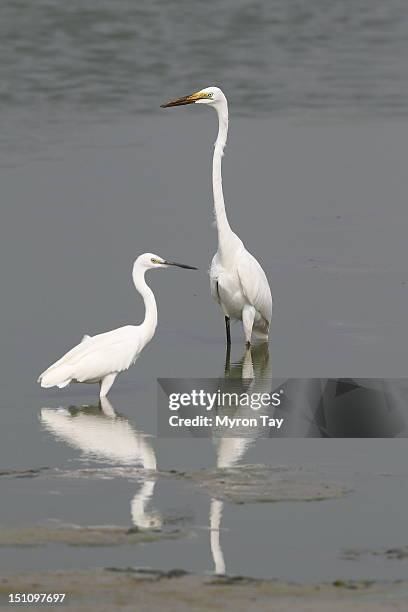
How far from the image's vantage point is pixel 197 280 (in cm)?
1196

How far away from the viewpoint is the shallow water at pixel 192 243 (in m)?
6.70

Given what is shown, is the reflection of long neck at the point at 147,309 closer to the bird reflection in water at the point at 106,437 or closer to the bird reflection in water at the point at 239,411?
the bird reflection in water at the point at 106,437

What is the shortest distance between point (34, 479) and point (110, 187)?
784cm

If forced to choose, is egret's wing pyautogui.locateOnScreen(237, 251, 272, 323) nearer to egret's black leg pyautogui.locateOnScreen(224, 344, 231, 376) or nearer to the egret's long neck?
the egret's long neck

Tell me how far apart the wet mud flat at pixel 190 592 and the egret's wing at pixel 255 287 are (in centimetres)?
464

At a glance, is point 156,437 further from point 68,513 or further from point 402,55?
point 402,55

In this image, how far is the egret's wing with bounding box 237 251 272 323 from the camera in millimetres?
10406

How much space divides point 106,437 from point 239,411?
3.10ft

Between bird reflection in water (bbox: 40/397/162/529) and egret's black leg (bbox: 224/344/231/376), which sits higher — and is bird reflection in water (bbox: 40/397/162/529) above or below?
below

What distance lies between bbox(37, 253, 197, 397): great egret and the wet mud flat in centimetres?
294

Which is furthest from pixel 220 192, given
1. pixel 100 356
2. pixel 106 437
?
pixel 106 437

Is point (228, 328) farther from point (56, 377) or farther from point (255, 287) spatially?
point (56, 377)

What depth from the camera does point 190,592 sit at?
5652 mm

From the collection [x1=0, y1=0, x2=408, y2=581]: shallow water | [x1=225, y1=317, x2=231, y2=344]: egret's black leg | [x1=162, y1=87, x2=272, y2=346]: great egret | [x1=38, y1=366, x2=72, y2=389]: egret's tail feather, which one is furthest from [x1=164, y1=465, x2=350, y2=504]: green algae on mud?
[x1=162, y1=87, x2=272, y2=346]: great egret
